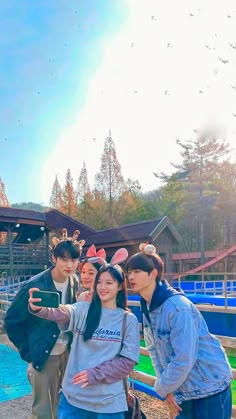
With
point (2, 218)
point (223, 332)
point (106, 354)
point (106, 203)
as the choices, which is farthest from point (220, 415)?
point (106, 203)

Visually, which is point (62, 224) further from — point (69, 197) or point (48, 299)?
point (69, 197)

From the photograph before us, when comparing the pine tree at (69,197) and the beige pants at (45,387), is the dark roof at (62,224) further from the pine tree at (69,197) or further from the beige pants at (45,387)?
the beige pants at (45,387)

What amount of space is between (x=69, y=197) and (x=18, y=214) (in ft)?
69.5

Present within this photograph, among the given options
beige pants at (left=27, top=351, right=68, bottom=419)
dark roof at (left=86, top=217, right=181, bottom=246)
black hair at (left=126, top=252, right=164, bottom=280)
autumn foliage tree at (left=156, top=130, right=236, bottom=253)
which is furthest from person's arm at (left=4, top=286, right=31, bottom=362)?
autumn foliage tree at (left=156, top=130, right=236, bottom=253)

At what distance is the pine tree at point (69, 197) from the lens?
37406 mm

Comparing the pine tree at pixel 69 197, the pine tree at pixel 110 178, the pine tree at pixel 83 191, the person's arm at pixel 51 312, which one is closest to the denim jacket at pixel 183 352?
the person's arm at pixel 51 312

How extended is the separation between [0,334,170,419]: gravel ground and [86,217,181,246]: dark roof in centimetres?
1185

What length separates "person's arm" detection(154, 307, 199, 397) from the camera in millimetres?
1573

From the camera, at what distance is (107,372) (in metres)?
1.81

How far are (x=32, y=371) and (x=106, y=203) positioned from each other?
99.5 feet

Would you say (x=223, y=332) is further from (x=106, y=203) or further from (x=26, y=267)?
(x=106, y=203)

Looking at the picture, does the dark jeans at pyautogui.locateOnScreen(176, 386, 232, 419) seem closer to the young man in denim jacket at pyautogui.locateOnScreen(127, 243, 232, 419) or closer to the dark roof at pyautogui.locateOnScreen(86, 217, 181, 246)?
the young man in denim jacket at pyautogui.locateOnScreen(127, 243, 232, 419)

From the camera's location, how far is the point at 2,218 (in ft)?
57.2

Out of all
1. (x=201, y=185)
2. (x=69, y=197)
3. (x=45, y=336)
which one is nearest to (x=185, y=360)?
(x=45, y=336)
